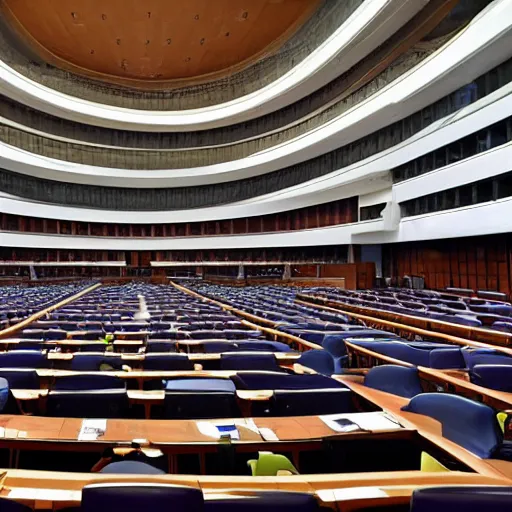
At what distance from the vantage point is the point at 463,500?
1653mm

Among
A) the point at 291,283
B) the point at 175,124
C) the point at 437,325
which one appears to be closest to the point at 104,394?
the point at 437,325

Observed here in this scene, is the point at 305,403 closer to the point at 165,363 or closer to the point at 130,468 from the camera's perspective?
the point at 130,468

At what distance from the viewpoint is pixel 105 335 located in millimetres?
→ 7805

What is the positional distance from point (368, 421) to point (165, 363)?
3017 millimetres

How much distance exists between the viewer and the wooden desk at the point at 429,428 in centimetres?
228

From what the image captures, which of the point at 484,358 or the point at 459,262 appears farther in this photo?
the point at 459,262

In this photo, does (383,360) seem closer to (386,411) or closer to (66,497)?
(386,411)

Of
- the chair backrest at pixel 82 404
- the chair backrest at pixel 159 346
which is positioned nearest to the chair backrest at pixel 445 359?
the chair backrest at pixel 159 346

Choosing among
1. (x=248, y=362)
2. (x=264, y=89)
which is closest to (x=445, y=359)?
(x=248, y=362)

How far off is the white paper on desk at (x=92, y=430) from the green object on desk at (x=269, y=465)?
0.89 metres

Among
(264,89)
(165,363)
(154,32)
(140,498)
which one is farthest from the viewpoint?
(154,32)

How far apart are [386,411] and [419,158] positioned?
2108 centimetres

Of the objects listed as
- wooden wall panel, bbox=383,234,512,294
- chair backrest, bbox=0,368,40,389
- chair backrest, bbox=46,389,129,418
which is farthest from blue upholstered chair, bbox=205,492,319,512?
wooden wall panel, bbox=383,234,512,294

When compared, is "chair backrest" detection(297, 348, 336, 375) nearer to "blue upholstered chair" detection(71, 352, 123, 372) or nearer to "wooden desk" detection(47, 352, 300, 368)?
"wooden desk" detection(47, 352, 300, 368)
